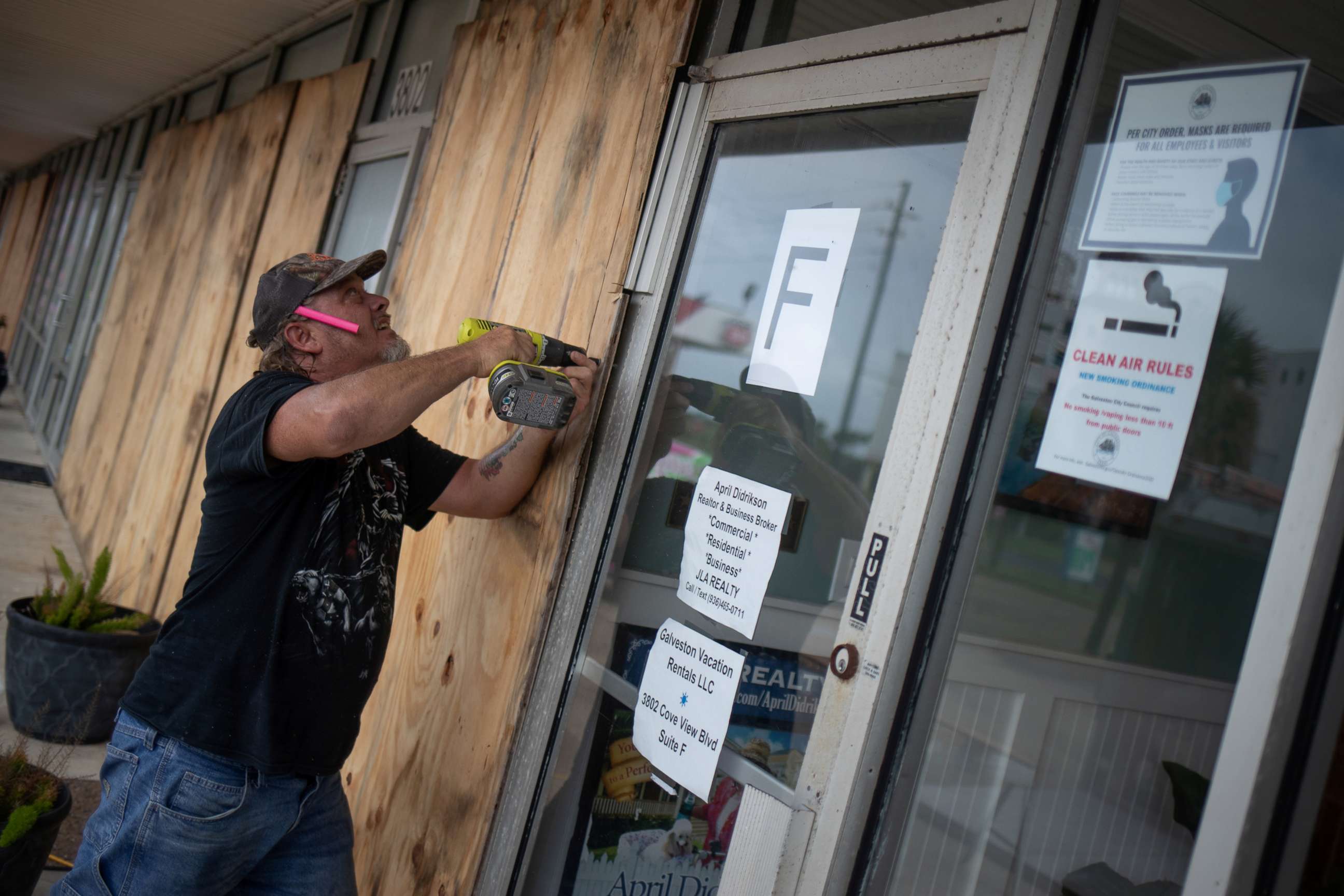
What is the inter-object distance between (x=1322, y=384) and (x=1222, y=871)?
0.58 meters

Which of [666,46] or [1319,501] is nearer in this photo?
[1319,501]

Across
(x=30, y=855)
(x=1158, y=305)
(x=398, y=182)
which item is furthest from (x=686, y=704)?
(x=398, y=182)

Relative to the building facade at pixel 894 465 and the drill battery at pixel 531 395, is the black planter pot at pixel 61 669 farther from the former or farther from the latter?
the drill battery at pixel 531 395

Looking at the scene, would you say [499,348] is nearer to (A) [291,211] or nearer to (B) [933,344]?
(B) [933,344]

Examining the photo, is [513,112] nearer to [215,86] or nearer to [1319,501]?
[1319,501]

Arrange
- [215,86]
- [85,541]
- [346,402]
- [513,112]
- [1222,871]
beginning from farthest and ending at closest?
[215,86]
[85,541]
[513,112]
[346,402]
[1222,871]

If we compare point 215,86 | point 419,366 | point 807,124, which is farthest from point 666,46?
point 215,86

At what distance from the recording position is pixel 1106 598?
1388 millimetres

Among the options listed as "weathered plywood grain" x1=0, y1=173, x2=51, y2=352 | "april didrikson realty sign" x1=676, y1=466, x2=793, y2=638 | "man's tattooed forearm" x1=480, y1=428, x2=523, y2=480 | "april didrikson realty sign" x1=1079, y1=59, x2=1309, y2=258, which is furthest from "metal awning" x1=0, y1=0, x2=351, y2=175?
"april didrikson realty sign" x1=1079, y1=59, x2=1309, y2=258

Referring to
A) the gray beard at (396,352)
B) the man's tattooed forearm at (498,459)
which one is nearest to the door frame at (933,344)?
the man's tattooed forearm at (498,459)

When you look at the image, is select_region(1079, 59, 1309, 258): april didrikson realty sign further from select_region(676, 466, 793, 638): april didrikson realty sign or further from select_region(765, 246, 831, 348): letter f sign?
select_region(676, 466, 793, 638): april didrikson realty sign

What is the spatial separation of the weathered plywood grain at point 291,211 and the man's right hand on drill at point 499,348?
2.58 metres

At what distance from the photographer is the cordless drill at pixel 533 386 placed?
2039mm

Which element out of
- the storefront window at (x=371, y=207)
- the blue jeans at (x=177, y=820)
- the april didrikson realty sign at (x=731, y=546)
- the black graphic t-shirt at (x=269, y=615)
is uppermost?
the storefront window at (x=371, y=207)
